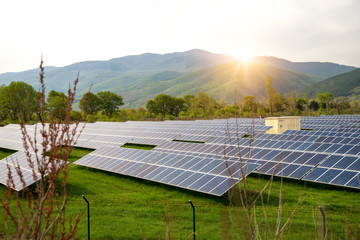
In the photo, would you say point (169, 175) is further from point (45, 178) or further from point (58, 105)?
point (58, 105)

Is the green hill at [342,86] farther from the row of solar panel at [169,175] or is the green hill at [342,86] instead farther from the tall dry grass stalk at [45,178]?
the tall dry grass stalk at [45,178]

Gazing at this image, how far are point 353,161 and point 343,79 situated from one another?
163629mm

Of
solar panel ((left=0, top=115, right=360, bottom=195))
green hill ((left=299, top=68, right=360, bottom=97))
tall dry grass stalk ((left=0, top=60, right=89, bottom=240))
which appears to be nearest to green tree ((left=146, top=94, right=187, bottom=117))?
solar panel ((left=0, top=115, right=360, bottom=195))

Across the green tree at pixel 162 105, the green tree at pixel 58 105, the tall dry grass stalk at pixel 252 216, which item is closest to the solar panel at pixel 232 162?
the tall dry grass stalk at pixel 252 216

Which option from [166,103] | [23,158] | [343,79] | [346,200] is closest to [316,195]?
[346,200]

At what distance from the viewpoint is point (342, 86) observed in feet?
488

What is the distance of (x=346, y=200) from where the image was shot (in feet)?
40.0

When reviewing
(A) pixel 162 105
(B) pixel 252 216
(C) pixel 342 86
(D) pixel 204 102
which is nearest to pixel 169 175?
(B) pixel 252 216

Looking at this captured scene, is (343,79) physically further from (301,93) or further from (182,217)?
(182,217)

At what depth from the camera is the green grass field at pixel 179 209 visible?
9.20 metres

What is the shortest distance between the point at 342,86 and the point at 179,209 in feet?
533

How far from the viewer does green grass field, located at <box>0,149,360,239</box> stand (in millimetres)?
9203

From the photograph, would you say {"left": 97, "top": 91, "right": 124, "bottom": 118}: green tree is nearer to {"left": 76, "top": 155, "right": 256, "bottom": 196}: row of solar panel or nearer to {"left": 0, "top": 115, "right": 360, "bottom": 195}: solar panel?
{"left": 0, "top": 115, "right": 360, "bottom": 195}: solar panel

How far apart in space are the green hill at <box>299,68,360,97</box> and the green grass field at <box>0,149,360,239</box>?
477 feet
